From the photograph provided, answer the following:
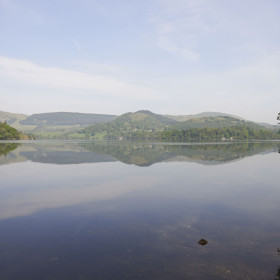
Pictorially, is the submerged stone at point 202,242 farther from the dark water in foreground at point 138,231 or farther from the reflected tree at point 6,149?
the reflected tree at point 6,149

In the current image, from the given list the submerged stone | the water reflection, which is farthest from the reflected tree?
the submerged stone

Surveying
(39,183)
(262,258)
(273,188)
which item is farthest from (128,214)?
(273,188)

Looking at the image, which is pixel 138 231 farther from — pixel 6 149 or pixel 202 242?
pixel 6 149

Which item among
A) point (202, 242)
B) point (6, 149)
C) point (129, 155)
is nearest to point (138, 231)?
point (202, 242)

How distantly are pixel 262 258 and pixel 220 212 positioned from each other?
721 centimetres

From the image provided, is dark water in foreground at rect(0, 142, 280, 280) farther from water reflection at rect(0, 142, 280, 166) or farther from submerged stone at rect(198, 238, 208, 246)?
water reflection at rect(0, 142, 280, 166)

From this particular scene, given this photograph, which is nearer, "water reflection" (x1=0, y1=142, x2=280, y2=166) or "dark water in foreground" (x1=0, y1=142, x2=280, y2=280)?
"dark water in foreground" (x1=0, y1=142, x2=280, y2=280)

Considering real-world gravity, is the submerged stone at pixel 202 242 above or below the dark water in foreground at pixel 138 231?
above

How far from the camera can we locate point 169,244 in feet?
43.9

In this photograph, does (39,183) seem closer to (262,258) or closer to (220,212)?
(220,212)

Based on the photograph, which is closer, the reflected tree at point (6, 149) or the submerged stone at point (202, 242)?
the submerged stone at point (202, 242)

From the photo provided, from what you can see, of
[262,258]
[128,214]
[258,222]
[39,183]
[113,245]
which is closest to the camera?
[262,258]

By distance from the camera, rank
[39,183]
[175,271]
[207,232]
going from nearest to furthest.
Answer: [175,271] → [207,232] → [39,183]

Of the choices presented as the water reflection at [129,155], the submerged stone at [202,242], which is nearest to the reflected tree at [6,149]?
the water reflection at [129,155]
